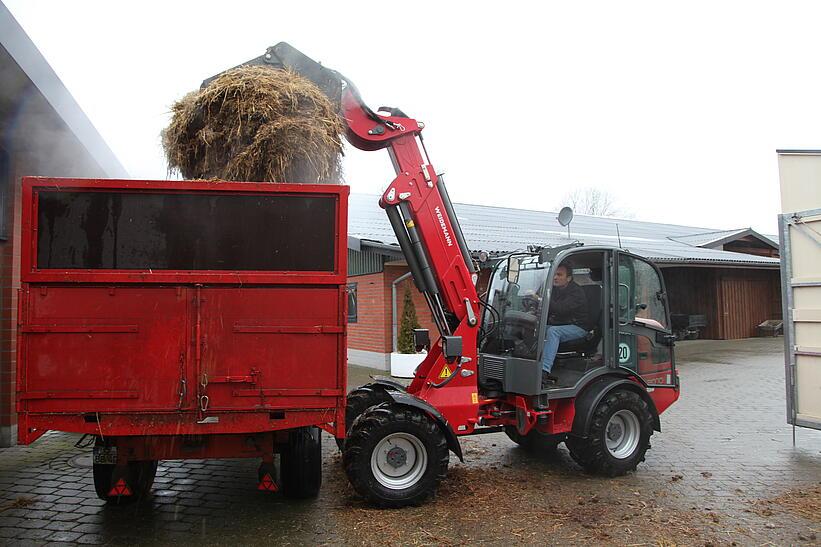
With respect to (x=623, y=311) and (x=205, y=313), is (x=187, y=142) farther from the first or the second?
(x=623, y=311)

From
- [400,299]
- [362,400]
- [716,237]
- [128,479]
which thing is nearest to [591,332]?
Answer: [362,400]

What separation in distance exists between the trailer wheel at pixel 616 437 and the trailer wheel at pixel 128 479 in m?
3.84

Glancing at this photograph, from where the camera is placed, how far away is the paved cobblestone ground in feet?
14.6

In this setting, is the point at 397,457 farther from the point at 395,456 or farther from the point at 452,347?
the point at 452,347

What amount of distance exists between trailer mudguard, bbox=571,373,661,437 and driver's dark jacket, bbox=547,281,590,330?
22.4 inches

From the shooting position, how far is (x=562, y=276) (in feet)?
19.7

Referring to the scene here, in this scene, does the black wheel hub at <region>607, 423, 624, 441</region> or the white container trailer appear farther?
the white container trailer

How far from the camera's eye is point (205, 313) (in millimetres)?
4230

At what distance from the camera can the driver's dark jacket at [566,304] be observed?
600 cm

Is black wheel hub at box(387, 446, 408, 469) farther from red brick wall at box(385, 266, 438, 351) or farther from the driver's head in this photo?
red brick wall at box(385, 266, 438, 351)

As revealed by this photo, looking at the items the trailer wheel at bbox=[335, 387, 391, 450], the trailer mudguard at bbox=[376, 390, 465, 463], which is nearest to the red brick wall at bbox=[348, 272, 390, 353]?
the trailer wheel at bbox=[335, 387, 391, 450]

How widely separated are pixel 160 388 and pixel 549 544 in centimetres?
292

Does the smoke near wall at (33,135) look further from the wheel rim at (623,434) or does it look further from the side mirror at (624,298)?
the wheel rim at (623,434)

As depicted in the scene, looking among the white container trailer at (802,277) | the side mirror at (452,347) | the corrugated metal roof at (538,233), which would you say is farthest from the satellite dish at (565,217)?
the side mirror at (452,347)
